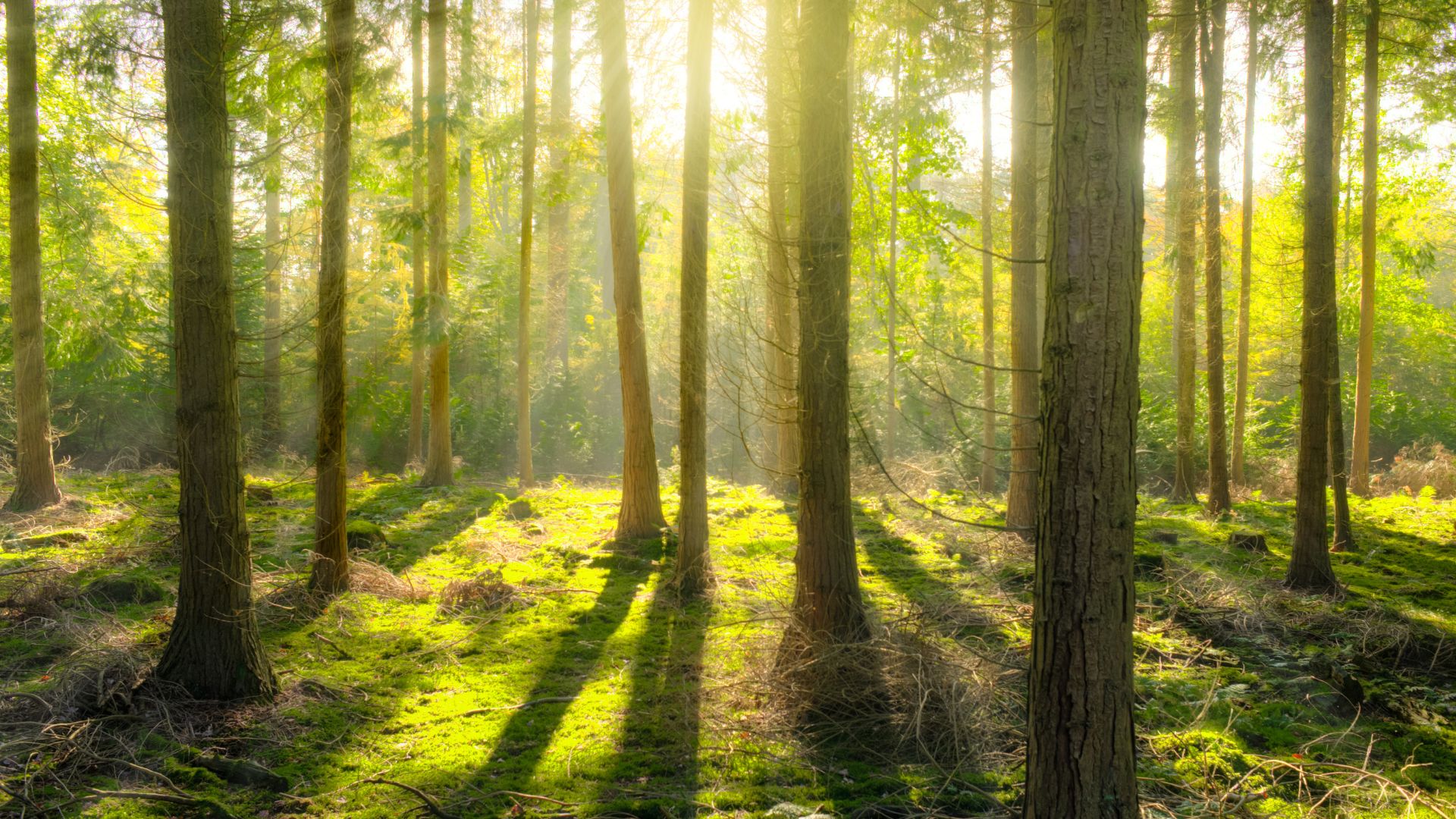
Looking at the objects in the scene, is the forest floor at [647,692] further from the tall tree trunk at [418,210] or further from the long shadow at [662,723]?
the tall tree trunk at [418,210]

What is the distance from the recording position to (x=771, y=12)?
7.71m

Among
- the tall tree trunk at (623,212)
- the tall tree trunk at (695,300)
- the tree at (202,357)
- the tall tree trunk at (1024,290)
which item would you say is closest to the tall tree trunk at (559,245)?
the tall tree trunk at (623,212)

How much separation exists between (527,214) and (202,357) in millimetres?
8989

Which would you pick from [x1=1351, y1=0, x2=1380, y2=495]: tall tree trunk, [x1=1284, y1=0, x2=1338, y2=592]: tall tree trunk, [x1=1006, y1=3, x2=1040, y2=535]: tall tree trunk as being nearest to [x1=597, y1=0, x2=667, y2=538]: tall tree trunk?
[x1=1006, y1=3, x2=1040, y2=535]: tall tree trunk

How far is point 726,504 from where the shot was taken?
12938 millimetres

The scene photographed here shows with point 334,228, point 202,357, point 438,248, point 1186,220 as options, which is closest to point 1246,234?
point 1186,220

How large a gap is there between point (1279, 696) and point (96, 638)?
792 centimetres

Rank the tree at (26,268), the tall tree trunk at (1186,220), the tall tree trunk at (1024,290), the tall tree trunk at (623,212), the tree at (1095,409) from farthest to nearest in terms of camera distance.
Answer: the tall tree trunk at (1186,220), the tree at (26,268), the tall tree trunk at (1024,290), the tall tree trunk at (623,212), the tree at (1095,409)

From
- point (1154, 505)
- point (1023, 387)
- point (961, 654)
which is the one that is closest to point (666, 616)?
point (961, 654)

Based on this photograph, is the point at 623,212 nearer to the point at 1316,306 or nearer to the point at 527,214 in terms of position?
the point at 527,214

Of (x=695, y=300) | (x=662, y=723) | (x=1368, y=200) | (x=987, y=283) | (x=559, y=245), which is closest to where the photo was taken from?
(x=662, y=723)

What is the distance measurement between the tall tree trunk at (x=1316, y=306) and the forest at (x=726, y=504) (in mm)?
41

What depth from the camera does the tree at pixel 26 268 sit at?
10445 mm

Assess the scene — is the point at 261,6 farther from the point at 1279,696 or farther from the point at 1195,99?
the point at 1195,99
